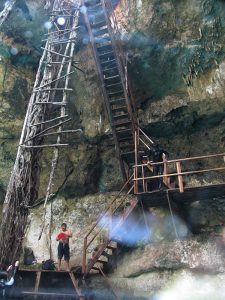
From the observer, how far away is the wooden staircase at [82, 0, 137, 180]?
1695 centimetres

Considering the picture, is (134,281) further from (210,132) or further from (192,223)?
(210,132)

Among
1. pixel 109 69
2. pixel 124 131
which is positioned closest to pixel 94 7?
pixel 109 69

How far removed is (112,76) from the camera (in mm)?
17141

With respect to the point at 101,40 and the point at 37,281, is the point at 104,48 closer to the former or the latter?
the point at 101,40

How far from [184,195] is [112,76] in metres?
6.01

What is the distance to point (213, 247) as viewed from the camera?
14305 millimetres

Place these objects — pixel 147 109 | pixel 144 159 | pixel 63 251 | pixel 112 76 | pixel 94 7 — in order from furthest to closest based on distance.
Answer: pixel 147 109 → pixel 94 7 → pixel 112 76 → pixel 144 159 → pixel 63 251

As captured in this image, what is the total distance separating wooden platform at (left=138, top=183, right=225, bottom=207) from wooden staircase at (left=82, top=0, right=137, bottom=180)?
272 cm

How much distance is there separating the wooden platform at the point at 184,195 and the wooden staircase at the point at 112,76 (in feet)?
8.94

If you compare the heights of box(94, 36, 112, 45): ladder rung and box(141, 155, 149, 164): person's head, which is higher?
box(94, 36, 112, 45): ladder rung

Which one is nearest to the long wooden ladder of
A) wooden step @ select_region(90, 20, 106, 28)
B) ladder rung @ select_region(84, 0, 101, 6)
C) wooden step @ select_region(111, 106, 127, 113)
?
wooden step @ select_region(111, 106, 127, 113)

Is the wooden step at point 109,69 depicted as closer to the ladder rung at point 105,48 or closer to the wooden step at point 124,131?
the ladder rung at point 105,48

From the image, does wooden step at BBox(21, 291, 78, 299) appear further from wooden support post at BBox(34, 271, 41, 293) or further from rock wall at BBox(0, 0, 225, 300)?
rock wall at BBox(0, 0, 225, 300)

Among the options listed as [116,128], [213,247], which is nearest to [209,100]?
[116,128]
